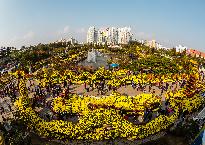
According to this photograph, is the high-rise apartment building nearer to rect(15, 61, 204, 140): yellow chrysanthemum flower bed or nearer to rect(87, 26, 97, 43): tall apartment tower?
rect(87, 26, 97, 43): tall apartment tower

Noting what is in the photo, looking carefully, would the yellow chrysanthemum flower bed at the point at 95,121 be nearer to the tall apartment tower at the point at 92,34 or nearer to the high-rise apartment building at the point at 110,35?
the high-rise apartment building at the point at 110,35

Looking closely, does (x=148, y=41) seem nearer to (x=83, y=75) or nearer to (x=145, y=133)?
(x=83, y=75)

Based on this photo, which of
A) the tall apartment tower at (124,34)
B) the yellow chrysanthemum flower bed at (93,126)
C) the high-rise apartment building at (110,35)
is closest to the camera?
the yellow chrysanthemum flower bed at (93,126)

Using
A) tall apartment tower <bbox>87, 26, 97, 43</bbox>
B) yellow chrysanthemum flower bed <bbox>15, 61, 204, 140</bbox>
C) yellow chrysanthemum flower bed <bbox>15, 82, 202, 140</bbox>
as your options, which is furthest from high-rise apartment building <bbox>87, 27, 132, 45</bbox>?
yellow chrysanthemum flower bed <bbox>15, 82, 202, 140</bbox>

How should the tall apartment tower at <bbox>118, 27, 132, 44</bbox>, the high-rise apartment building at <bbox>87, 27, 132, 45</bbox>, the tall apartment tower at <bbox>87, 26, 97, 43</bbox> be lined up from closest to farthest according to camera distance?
the tall apartment tower at <bbox>118, 27, 132, 44</bbox>
the high-rise apartment building at <bbox>87, 27, 132, 45</bbox>
the tall apartment tower at <bbox>87, 26, 97, 43</bbox>

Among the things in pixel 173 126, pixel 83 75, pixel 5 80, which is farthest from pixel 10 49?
pixel 173 126

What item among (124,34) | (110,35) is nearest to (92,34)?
(110,35)

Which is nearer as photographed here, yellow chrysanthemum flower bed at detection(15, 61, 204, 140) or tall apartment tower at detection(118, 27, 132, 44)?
yellow chrysanthemum flower bed at detection(15, 61, 204, 140)

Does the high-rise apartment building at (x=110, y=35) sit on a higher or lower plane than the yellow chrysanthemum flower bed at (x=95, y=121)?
higher

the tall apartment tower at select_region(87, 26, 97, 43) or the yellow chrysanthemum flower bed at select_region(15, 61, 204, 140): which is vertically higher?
the tall apartment tower at select_region(87, 26, 97, 43)

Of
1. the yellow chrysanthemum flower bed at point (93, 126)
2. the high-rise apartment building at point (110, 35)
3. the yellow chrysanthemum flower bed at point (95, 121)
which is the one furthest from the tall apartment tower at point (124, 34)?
the yellow chrysanthemum flower bed at point (93, 126)

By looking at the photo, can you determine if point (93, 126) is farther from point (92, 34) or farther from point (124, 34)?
point (92, 34)

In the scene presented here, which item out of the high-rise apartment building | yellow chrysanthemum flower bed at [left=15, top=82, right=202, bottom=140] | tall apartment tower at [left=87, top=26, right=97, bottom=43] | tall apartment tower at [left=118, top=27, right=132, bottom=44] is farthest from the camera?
tall apartment tower at [left=87, top=26, right=97, bottom=43]
